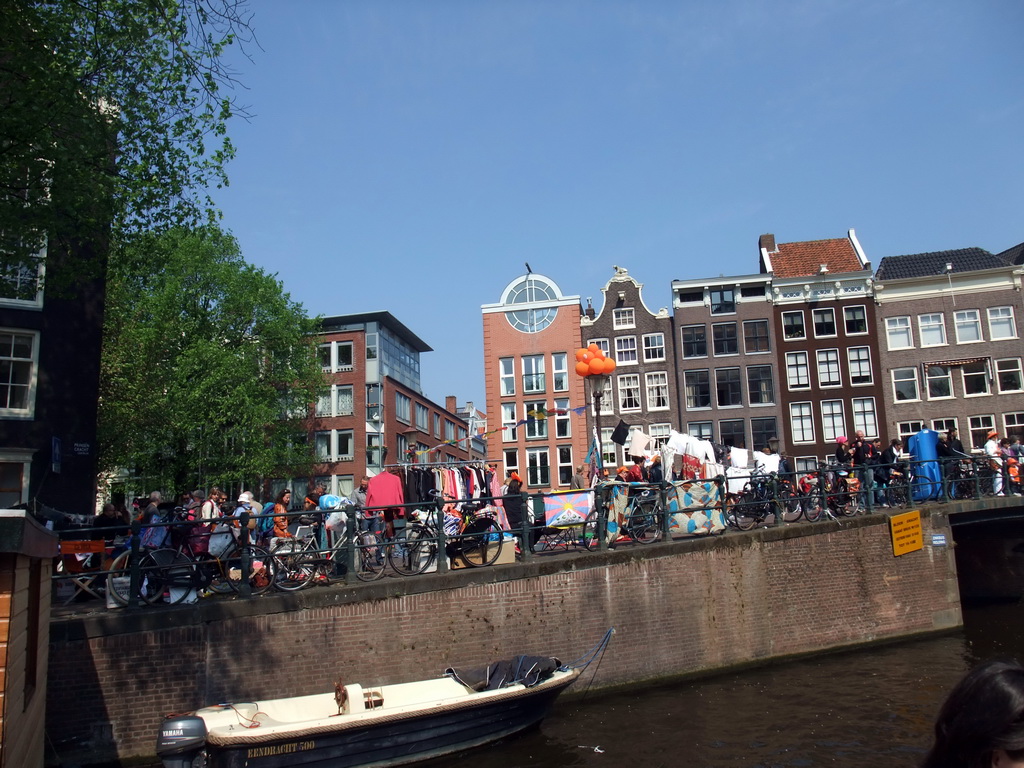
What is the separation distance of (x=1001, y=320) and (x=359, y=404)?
33.0 metres

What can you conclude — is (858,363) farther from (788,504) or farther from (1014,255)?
(788,504)

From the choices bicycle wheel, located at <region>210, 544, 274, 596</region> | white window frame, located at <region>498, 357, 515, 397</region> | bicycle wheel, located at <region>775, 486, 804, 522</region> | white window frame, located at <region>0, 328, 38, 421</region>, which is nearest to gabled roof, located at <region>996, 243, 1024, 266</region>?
white window frame, located at <region>498, 357, 515, 397</region>

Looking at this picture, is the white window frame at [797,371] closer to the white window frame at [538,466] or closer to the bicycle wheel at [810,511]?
the white window frame at [538,466]

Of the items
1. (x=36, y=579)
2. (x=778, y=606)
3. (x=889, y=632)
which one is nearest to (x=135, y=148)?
(x=36, y=579)

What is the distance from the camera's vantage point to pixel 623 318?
137ft

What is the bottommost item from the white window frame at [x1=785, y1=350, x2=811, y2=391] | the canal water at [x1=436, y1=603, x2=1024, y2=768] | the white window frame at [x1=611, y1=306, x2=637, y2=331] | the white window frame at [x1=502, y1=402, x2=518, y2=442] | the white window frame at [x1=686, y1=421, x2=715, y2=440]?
the canal water at [x1=436, y1=603, x2=1024, y2=768]

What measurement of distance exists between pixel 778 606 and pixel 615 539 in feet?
11.5

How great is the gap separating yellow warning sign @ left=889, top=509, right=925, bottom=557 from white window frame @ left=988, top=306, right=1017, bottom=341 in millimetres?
24721

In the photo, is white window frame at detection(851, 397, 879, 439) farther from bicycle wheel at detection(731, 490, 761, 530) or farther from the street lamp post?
the street lamp post

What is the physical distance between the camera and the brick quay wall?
34.5 ft

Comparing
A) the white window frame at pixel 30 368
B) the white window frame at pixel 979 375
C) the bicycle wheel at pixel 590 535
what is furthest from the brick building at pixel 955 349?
the white window frame at pixel 30 368

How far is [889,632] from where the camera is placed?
16375 mm

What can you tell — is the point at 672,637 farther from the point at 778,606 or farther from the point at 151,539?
the point at 151,539

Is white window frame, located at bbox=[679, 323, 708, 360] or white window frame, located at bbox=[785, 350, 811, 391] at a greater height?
white window frame, located at bbox=[679, 323, 708, 360]
